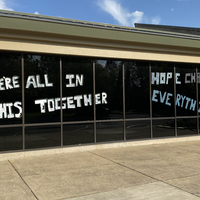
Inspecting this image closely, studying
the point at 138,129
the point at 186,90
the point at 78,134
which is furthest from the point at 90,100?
the point at 186,90

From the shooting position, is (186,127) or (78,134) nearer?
(78,134)

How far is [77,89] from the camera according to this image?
365 inches

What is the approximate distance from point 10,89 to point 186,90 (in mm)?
7408

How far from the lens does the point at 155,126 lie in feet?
35.1

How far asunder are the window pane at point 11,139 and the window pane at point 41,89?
0.48 meters

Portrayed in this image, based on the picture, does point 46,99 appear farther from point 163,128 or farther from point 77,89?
point 163,128

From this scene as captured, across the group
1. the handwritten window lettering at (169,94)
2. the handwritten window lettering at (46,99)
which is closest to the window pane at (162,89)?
the handwritten window lettering at (169,94)

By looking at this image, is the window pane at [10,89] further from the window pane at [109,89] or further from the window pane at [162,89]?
the window pane at [162,89]

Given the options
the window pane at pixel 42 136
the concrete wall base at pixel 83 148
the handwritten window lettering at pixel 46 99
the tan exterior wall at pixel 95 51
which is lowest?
the concrete wall base at pixel 83 148

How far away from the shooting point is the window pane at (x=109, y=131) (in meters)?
9.63

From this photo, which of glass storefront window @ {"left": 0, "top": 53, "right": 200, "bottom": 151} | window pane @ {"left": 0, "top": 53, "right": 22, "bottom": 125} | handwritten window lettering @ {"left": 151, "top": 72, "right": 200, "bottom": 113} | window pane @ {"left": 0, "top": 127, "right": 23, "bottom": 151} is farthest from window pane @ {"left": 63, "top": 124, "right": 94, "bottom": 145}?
handwritten window lettering @ {"left": 151, "top": 72, "right": 200, "bottom": 113}

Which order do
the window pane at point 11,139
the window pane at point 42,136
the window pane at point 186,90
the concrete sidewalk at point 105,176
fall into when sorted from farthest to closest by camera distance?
the window pane at point 186,90
the window pane at point 42,136
the window pane at point 11,139
the concrete sidewalk at point 105,176

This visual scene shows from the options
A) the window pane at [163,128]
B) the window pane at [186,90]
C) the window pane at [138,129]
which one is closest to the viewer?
the window pane at [138,129]

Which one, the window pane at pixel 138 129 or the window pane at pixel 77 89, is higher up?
the window pane at pixel 77 89
